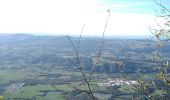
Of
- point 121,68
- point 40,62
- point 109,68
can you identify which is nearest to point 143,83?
point 121,68

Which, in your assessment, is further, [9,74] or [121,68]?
[9,74]

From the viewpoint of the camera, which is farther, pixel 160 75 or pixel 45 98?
pixel 45 98

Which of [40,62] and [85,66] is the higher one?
[85,66]

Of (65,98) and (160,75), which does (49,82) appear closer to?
(65,98)

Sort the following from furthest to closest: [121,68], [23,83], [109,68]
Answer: [109,68], [23,83], [121,68]

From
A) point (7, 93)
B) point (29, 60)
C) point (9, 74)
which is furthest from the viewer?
point (29, 60)

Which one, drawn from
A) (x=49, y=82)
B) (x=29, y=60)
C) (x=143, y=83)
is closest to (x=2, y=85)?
(x=49, y=82)

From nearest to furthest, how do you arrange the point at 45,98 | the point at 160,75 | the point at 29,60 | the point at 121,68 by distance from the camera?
the point at 121,68, the point at 160,75, the point at 45,98, the point at 29,60

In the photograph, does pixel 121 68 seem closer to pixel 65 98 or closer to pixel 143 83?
pixel 143 83

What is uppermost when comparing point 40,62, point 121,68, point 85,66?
point 121,68
